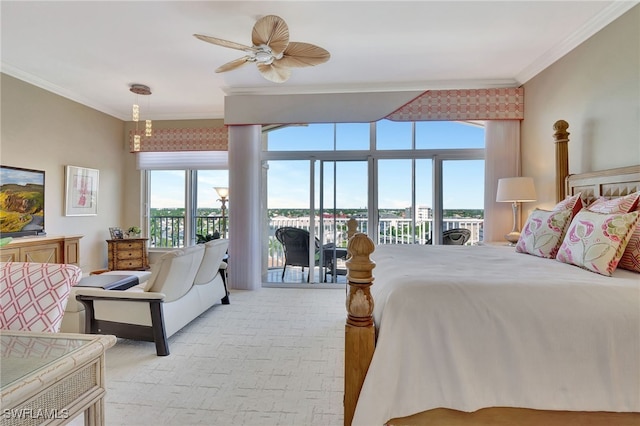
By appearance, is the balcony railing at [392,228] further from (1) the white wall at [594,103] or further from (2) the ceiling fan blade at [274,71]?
(2) the ceiling fan blade at [274,71]

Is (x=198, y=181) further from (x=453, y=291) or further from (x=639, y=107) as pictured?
(x=639, y=107)

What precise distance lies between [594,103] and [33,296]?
4081 millimetres

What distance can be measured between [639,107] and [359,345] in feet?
9.31

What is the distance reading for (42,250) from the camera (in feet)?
12.0

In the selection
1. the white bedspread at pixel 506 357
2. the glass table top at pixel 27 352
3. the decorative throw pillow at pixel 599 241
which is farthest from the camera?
the decorative throw pillow at pixel 599 241

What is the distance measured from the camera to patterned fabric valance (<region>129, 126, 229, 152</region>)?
5.12 meters

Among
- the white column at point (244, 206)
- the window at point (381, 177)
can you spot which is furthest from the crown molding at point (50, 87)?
the window at point (381, 177)

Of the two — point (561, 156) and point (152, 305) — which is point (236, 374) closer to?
point (152, 305)

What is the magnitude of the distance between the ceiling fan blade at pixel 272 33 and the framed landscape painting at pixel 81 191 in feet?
12.2

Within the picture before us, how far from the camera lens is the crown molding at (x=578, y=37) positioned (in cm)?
244

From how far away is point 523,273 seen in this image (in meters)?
1.50

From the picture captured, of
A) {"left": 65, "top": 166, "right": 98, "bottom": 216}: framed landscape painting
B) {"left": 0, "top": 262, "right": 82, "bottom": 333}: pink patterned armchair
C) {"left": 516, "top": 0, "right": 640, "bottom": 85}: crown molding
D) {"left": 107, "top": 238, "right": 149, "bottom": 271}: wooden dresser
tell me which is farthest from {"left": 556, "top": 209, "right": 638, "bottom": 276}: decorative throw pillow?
{"left": 65, "top": 166, "right": 98, "bottom": 216}: framed landscape painting

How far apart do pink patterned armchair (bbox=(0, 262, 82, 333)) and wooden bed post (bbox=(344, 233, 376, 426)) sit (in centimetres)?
113

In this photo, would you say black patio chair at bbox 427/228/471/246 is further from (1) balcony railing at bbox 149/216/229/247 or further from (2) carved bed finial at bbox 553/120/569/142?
(1) balcony railing at bbox 149/216/229/247
